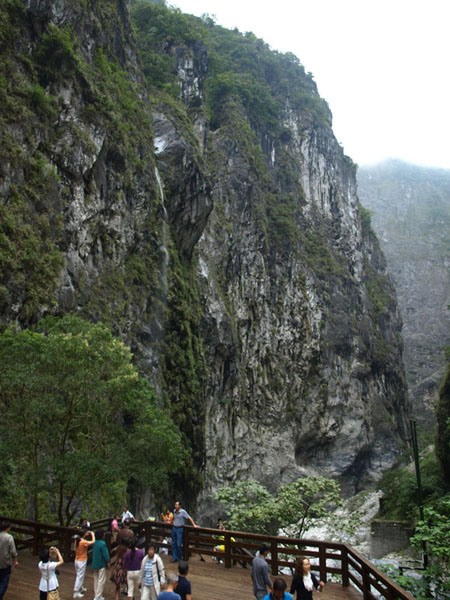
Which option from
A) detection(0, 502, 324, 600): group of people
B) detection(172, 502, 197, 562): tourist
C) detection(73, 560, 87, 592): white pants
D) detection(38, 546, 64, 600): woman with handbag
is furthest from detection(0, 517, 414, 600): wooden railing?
detection(38, 546, 64, 600): woman with handbag

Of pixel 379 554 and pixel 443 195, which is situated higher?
pixel 443 195

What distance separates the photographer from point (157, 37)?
4597 cm

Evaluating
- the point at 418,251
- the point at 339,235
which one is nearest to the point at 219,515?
the point at 339,235

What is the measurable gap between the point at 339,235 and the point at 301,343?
21585 mm

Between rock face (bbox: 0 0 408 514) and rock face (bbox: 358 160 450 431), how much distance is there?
17.2 metres

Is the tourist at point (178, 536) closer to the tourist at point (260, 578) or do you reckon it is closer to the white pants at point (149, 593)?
the white pants at point (149, 593)

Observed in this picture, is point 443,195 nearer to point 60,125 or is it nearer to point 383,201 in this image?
point 383,201

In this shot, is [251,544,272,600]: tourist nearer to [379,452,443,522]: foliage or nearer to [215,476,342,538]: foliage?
[215,476,342,538]: foliage

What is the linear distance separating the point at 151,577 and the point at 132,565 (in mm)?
548

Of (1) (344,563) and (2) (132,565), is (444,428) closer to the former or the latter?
(1) (344,563)

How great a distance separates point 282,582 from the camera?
20.7ft

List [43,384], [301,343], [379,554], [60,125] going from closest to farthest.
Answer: [43,384] < [60,125] < [379,554] < [301,343]

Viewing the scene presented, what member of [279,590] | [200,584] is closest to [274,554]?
[200,584]

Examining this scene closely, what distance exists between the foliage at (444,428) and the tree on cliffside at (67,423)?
1645 cm
